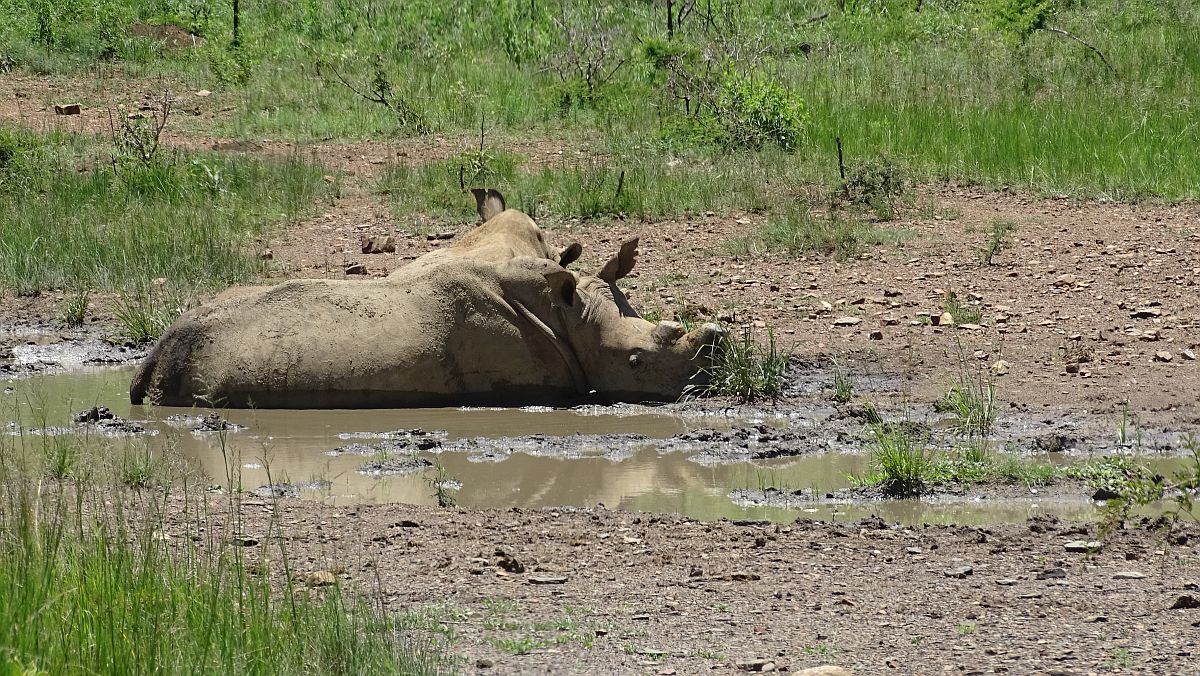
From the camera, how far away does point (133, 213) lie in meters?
13.5

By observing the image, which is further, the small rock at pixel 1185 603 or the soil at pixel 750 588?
the small rock at pixel 1185 603

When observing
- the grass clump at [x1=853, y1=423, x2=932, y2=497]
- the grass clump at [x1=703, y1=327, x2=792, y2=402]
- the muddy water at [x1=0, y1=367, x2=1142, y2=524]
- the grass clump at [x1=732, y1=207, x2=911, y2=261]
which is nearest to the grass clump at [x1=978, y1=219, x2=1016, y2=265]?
the grass clump at [x1=732, y1=207, x2=911, y2=261]

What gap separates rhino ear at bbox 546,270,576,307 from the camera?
9266 millimetres

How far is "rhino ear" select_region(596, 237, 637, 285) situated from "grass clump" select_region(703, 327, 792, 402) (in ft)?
2.71

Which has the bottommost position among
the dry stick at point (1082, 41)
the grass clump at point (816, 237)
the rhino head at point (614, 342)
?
the rhino head at point (614, 342)

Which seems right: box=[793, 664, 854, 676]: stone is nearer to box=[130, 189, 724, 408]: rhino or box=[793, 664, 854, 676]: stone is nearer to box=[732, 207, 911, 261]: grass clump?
box=[130, 189, 724, 408]: rhino

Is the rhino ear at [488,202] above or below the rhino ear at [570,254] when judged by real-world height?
above

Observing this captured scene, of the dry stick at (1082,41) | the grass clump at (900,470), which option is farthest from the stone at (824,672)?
the dry stick at (1082,41)

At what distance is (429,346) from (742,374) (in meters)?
1.82

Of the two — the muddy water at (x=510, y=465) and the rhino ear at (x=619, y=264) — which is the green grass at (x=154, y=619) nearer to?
the muddy water at (x=510, y=465)

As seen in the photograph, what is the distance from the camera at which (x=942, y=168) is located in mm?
14789

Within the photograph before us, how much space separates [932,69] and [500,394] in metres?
11.7

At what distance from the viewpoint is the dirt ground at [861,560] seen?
194 inches

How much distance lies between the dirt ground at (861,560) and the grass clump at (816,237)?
1.03m
